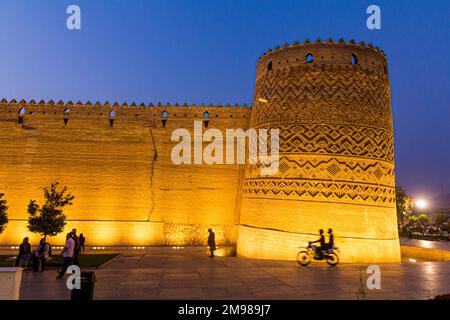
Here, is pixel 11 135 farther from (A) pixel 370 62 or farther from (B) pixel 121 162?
(A) pixel 370 62

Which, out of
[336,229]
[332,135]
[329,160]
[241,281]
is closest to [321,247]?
[336,229]

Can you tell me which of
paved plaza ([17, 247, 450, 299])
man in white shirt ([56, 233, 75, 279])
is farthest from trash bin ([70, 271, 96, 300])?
man in white shirt ([56, 233, 75, 279])

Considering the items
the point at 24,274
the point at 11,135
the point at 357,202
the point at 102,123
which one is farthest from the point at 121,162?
the point at 357,202

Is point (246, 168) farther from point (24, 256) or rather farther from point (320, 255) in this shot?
point (24, 256)

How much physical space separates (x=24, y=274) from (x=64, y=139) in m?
8.03

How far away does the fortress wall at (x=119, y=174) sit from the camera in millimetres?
13891

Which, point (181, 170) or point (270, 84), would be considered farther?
point (181, 170)

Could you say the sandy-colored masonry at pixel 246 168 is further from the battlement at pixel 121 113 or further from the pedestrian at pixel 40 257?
the pedestrian at pixel 40 257

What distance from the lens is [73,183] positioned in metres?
14.0

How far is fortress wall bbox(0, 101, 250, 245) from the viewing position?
13891mm

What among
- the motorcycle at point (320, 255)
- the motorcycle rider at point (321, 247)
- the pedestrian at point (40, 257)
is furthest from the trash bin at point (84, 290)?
the motorcycle rider at point (321, 247)

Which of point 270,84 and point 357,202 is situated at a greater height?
point 270,84
